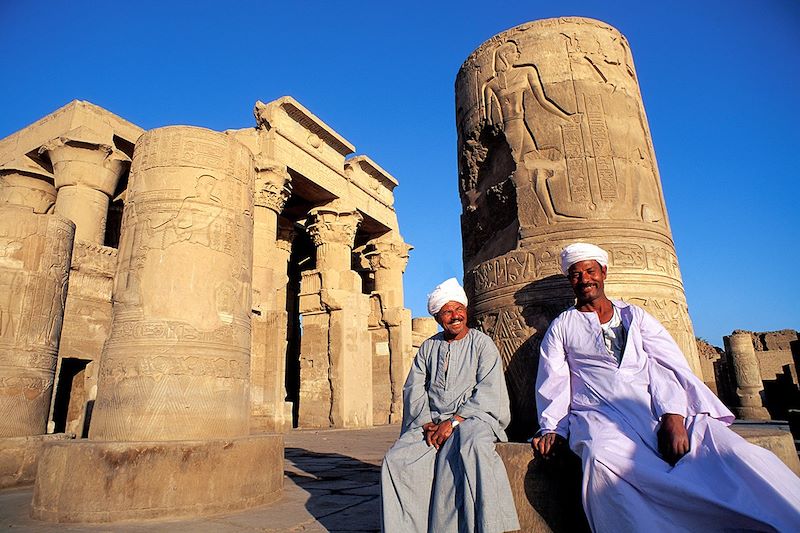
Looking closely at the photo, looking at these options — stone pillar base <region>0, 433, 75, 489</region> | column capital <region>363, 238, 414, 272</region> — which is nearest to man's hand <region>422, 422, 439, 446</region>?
stone pillar base <region>0, 433, 75, 489</region>

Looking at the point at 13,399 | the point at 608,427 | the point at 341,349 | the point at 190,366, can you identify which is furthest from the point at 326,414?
the point at 608,427

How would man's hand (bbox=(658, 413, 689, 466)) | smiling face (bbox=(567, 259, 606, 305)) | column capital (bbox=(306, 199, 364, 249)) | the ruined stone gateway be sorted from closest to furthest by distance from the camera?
man's hand (bbox=(658, 413, 689, 466)) < smiling face (bbox=(567, 259, 606, 305)) < the ruined stone gateway < column capital (bbox=(306, 199, 364, 249))

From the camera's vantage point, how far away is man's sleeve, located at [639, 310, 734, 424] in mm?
2076

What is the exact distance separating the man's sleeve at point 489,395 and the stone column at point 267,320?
8640mm

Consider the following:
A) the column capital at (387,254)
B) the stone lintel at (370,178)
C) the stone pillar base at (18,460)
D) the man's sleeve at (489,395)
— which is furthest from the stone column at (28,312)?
the column capital at (387,254)

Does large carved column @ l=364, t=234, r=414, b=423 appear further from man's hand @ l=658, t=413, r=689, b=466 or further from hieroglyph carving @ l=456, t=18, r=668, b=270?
Result: man's hand @ l=658, t=413, r=689, b=466

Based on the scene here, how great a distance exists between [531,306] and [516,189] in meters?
0.88

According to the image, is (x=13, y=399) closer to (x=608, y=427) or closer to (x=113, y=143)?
(x=608, y=427)

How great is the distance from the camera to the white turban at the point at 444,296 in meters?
2.88

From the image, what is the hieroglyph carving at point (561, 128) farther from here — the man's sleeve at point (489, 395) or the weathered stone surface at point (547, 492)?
the weathered stone surface at point (547, 492)

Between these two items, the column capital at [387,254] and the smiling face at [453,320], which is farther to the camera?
the column capital at [387,254]

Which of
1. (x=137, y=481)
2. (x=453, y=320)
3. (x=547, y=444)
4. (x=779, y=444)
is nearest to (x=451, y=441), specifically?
(x=547, y=444)

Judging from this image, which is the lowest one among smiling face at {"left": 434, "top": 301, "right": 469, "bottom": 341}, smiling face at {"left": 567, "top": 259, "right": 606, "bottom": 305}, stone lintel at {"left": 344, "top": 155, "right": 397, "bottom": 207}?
smiling face at {"left": 434, "top": 301, "right": 469, "bottom": 341}

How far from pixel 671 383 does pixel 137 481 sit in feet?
11.1
